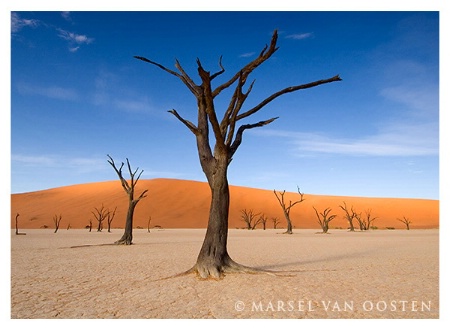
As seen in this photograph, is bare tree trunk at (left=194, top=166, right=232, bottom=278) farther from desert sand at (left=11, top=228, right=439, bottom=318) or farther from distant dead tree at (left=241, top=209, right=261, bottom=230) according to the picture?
distant dead tree at (left=241, top=209, right=261, bottom=230)

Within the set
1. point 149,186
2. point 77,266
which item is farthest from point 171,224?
point 77,266

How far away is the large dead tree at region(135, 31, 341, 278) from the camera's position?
9258 millimetres

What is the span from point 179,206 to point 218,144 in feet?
207

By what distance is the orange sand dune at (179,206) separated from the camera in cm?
6391

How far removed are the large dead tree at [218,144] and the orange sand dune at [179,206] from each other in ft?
167

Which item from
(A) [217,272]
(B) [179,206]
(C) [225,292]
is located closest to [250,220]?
(B) [179,206]

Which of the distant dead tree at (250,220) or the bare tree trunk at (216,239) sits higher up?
the bare tree trunk at (216,239)

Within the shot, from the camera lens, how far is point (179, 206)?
2822 inches

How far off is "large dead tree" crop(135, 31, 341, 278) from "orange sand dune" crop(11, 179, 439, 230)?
2007 inches

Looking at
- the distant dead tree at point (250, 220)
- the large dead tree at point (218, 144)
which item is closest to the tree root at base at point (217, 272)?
the large dead tree at point (218, 144)

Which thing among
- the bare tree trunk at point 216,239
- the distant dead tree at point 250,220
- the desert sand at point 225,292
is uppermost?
the bare tree trunk at point 216,239

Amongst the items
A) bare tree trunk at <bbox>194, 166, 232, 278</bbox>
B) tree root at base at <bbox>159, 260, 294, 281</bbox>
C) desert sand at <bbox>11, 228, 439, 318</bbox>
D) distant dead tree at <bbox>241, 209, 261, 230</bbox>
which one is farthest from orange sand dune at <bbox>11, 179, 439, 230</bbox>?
tree root at base at <bbox>159, 260, 294, 281</bbox>

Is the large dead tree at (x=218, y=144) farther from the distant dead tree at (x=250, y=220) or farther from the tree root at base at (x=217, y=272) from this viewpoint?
the distant dead tree at (x=250, y=220)

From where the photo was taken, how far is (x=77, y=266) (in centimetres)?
1176
